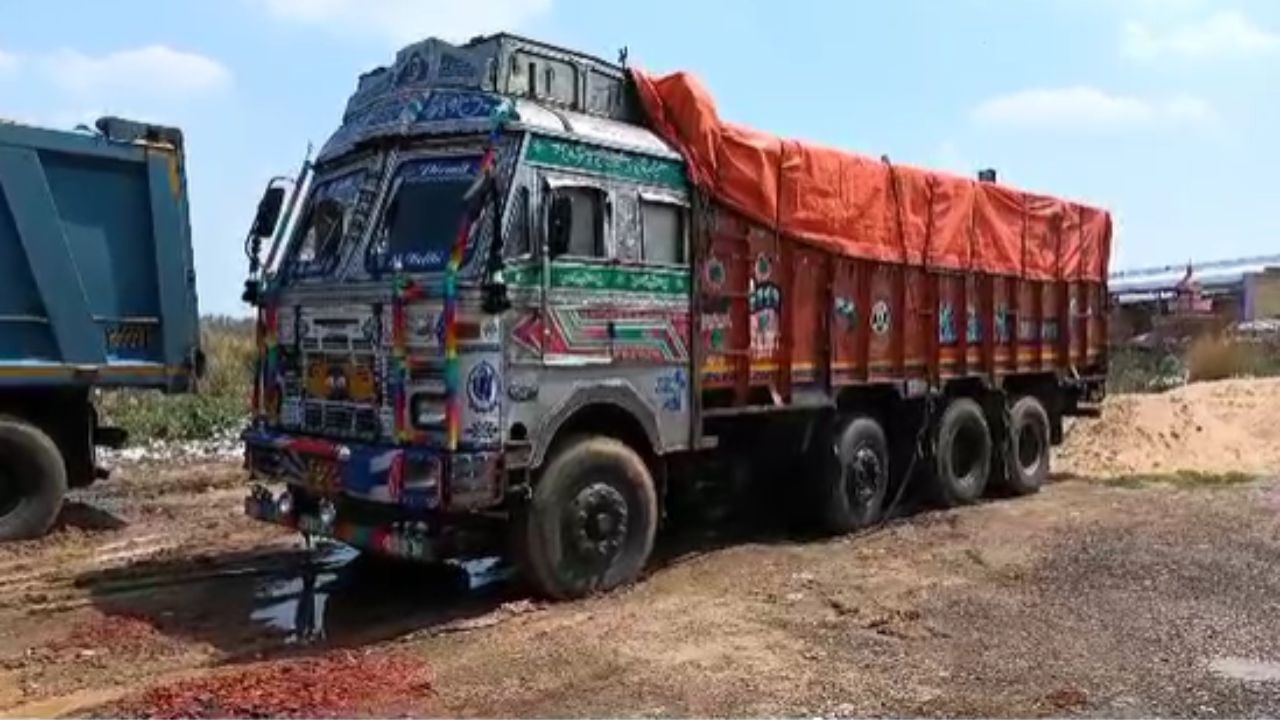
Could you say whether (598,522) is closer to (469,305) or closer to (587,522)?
(587,522)

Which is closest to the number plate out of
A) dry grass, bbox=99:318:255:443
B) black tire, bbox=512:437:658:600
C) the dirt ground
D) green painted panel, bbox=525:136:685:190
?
the dirt ground

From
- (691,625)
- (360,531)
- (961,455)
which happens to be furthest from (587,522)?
(961,455)

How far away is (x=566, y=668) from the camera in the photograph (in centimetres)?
621

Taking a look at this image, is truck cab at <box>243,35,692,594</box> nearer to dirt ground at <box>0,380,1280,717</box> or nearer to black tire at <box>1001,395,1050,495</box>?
dirt ground at <box>0,380,1280,717</box>

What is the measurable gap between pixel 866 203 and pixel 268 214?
4658 mm

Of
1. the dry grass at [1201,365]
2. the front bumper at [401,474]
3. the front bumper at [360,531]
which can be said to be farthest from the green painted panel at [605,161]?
the dry grass at [1201,365]

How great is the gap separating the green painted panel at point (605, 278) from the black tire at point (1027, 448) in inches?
219

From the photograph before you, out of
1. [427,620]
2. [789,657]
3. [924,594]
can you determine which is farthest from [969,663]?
[427,620]

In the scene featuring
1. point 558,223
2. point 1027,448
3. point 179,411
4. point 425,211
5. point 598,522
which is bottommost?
point 1027,448

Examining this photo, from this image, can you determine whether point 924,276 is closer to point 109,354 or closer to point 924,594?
point 924,594

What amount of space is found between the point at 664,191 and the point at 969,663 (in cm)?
363

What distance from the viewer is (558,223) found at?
7.35m

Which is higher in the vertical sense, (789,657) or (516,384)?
(516,384)

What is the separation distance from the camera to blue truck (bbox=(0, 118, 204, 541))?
9.70 meters
